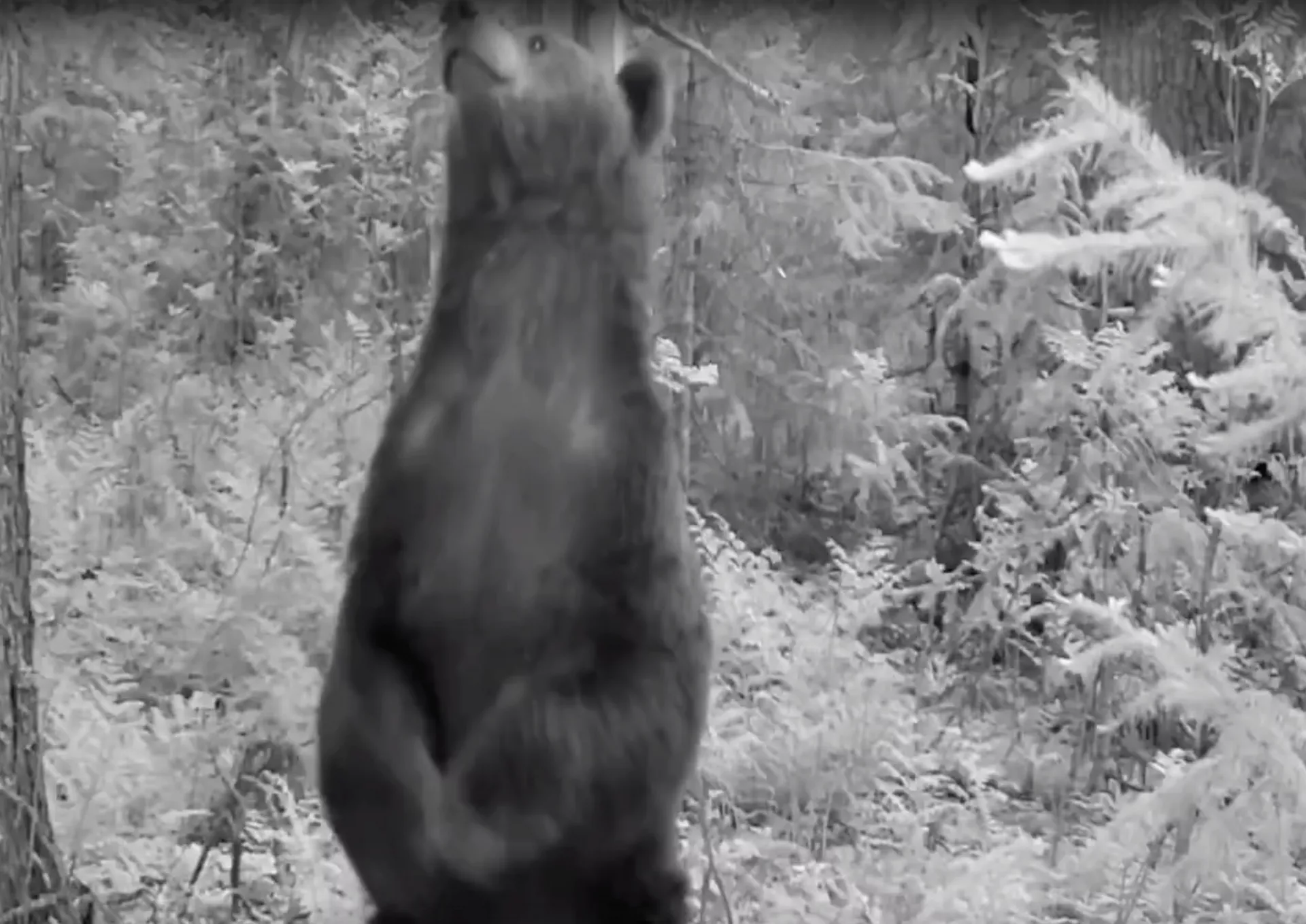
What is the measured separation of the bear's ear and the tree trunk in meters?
0.67

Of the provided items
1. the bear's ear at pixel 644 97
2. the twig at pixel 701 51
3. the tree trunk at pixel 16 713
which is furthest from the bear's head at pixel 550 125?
the tree trunk at pixel 16 713

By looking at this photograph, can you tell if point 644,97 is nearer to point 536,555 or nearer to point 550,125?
point 550,125

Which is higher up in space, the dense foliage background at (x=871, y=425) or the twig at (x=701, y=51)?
the twig at (x=701, y=51)

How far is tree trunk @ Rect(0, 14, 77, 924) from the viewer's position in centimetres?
139

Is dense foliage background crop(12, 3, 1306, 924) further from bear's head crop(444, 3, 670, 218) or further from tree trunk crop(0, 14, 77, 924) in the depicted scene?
bear's head crop(444, 3, 670, 218)

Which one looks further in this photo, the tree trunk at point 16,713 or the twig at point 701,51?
the tree trunk at point 16,713

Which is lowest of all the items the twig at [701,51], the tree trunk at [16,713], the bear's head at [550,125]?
the tree trunk at [16,713]

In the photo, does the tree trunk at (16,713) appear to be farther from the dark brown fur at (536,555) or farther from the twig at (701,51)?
the twig at (701,51)

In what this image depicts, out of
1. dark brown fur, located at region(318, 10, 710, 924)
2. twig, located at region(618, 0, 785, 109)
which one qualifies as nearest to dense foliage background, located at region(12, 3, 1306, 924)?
twig, located at region(618, 0, 785, 109)

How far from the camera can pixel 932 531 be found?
1350mm

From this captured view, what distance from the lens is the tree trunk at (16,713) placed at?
1.39 meters

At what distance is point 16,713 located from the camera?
1.39 metres

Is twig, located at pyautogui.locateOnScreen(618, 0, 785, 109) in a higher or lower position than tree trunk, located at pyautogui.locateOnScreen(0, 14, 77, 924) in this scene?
higher

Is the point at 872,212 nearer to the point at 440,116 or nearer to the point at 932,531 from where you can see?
the point at 932,531
